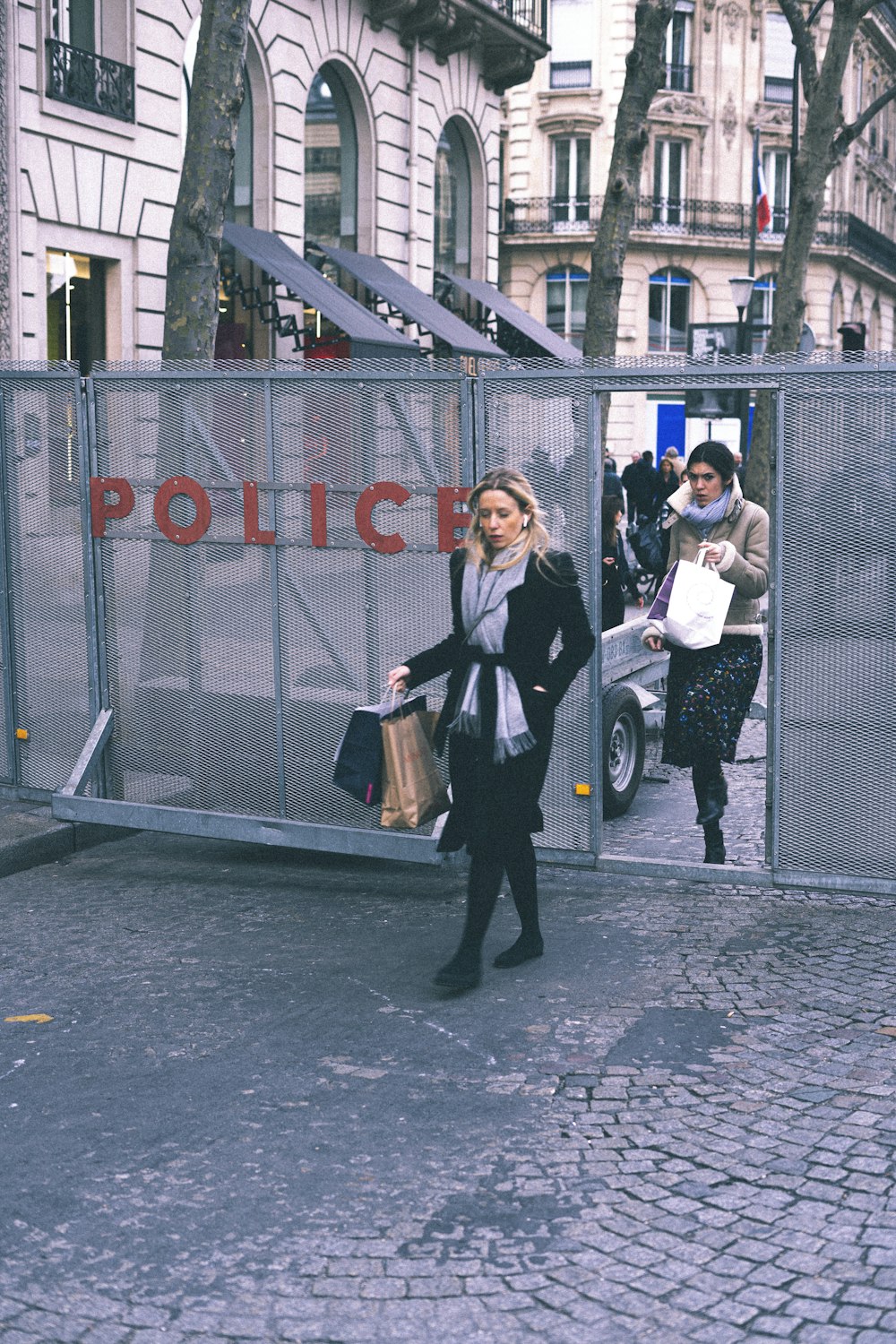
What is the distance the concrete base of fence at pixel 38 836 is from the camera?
7863 millimetres

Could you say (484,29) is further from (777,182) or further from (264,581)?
(777,182)

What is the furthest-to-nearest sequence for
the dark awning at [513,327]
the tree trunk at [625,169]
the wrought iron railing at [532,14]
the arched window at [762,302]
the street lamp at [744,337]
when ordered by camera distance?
the arched window at [762,302], the wrought iron railing at [532,14], the dark awning at [513,327], the street lamp at [744,337], the tree trunk at [625,169]

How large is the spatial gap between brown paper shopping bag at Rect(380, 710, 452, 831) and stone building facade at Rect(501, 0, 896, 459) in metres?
41.9

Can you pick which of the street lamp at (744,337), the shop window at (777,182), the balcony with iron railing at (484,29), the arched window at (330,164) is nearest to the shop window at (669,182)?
the shop window at (777,182)

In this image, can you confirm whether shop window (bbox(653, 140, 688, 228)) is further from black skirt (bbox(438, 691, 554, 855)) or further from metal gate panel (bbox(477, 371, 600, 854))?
black skirt (bbox(438, 691, 554, 855))

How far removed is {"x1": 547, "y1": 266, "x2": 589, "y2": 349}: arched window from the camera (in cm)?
4900

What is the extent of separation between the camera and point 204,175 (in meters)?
10.4

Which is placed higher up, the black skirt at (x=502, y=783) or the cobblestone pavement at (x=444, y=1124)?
the black skirt at (x=502, y=783)

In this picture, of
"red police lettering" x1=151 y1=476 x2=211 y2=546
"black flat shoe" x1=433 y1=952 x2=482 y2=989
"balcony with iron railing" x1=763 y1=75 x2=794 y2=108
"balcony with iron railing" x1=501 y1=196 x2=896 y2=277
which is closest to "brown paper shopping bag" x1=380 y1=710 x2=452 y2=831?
"black flat shoe" x1=433 y1=952 x2=482 y2=989

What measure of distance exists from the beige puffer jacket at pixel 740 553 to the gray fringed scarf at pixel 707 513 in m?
0.02

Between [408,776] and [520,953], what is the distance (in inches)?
32.2

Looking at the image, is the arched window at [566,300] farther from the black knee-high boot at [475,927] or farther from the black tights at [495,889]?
the black knee-high boot at [475,927]

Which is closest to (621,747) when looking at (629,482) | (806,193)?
(629,482)

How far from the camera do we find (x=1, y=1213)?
411 cm
